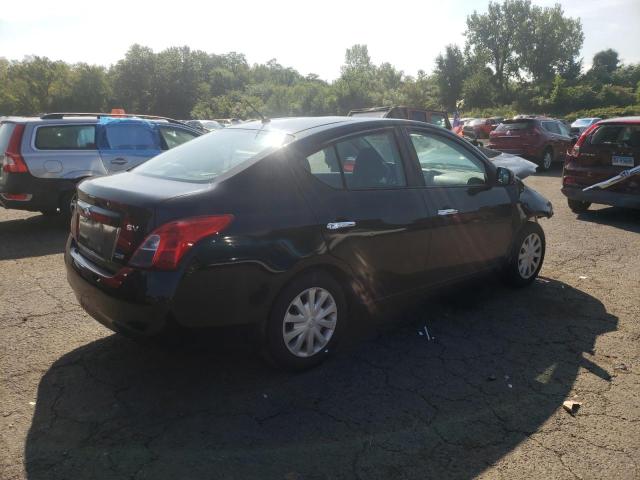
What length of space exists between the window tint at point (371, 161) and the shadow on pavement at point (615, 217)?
227 inches

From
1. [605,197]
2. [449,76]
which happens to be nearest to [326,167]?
[605,197]

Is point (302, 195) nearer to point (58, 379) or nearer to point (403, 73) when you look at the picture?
point (58, 379)

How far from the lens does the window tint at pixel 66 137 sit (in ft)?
24.7

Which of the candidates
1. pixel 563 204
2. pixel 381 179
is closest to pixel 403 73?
pixel 563 204

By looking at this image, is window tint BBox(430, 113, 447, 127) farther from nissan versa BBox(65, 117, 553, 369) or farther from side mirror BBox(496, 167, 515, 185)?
nissan versa BBox(65, 117, 553, 369)

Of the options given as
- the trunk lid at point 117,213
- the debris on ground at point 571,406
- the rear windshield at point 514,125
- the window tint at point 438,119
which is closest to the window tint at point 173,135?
the trunk lid at point 117,213

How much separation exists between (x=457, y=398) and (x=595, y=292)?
2735 mm

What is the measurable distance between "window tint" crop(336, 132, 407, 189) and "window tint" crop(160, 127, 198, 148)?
5669 mm

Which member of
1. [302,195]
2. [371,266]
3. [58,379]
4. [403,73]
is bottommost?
[58,379]

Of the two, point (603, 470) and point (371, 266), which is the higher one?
point (371, 266)

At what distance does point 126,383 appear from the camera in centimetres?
330

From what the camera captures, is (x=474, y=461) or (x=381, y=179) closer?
(x=474, y=461)

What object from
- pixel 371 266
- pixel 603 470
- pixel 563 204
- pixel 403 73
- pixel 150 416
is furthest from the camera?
pixel 403 73

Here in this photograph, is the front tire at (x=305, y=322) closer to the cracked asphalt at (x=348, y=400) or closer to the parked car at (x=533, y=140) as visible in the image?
the cracked asphalt at (x=348, y=400)
